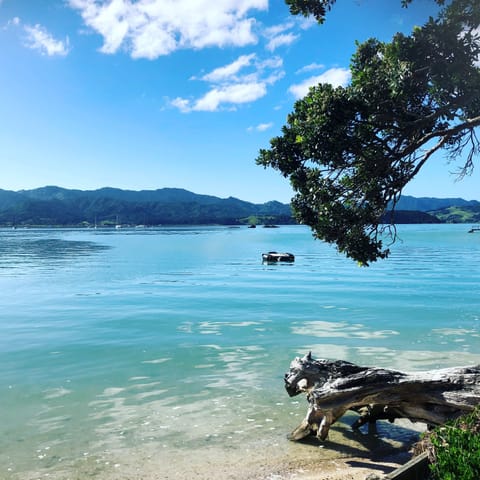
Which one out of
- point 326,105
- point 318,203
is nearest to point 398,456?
point 318,203

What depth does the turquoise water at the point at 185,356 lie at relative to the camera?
1325 centimetres

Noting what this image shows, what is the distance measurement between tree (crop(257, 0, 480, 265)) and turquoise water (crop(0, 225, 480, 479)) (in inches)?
254

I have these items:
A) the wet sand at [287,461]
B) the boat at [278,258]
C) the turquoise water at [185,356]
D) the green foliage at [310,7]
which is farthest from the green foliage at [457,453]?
the boat at [278,258]

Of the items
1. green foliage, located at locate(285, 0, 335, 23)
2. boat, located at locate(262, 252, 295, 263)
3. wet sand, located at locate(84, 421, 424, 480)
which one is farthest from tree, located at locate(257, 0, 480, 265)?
boat, located at locate(262, 252, 295, 263)

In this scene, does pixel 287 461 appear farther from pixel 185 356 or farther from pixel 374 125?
pixel 185 356

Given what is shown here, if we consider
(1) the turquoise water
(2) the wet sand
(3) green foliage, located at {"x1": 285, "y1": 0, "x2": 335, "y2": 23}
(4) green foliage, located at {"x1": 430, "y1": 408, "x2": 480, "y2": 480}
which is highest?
A: (3) green foliage, located at {"x1": 285, "y1": 0, "x2": 335, "y2": 23}

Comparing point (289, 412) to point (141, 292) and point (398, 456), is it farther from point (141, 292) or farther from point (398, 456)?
point (141, 292)

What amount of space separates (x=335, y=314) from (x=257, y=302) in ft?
27.6

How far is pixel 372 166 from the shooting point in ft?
45.0

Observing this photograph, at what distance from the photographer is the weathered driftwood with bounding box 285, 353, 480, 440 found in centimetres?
1170

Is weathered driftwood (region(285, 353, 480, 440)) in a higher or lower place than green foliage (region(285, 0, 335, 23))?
lower

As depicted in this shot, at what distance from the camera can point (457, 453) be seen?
7.38 meters

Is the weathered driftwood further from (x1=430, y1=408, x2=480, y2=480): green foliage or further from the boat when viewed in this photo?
the boat

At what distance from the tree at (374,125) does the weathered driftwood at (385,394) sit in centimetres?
329
